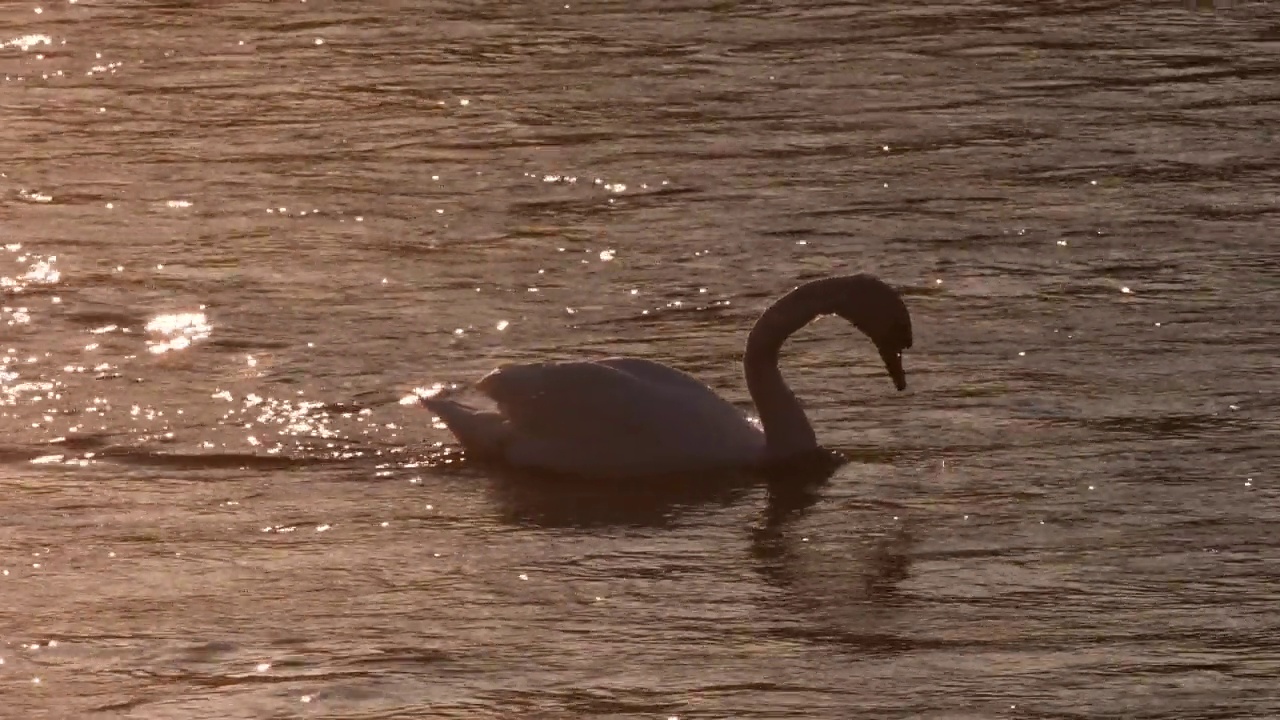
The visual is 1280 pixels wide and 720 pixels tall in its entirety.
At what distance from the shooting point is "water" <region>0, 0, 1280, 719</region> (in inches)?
343

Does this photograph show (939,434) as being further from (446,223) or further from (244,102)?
(244,102)

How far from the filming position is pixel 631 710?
8.16 meters

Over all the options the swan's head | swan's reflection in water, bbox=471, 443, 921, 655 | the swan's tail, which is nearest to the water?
swan's reflection in water, bbox=471, 443, 921, 655

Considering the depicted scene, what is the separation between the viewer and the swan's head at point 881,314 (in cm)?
1103

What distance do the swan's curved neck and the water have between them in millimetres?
191

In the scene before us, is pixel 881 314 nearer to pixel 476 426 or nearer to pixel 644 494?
pixel 644 494

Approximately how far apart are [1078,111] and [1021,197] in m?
2.08

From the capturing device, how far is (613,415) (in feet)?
35.3

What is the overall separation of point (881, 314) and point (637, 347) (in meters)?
1.37

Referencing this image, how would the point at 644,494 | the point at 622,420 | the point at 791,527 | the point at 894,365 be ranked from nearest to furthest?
the point at 791,527
the point at 644,494
the point at 622,420
the point at 894,365

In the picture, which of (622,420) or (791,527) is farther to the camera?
(622,420)

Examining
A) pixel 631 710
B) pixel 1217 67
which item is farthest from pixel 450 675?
pixel 1217 67

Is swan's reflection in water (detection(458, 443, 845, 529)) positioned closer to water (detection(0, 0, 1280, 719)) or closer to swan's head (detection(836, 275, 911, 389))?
water (detection(0, 0, 1280, 719))

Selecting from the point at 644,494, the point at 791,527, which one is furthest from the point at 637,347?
the point at 791,527
